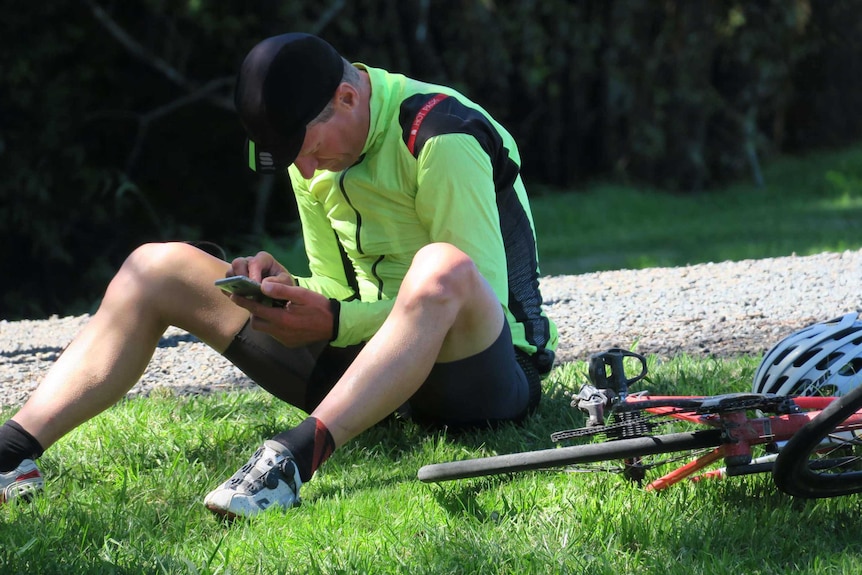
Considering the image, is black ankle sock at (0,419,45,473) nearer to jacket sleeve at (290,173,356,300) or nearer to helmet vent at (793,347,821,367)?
jacket sleeve at (290,173,356,300)

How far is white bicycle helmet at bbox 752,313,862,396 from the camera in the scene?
3.31m

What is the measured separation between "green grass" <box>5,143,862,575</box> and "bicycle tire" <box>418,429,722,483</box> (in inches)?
5.6

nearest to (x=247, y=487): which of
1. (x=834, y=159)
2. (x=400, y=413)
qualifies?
(x=400, y=413)

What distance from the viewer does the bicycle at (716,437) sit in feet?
8.63

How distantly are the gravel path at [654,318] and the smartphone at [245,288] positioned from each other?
1.48m

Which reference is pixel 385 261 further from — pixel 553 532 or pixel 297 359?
pixel 553 532

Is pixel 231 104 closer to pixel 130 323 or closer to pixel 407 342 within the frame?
pixel 130 323

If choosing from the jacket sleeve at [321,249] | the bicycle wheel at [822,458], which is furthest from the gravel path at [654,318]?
the bicycle wheel at [822,458]

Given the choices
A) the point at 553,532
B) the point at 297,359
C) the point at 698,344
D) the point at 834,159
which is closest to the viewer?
the point at 553,532

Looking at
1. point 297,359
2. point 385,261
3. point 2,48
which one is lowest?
point 297,359

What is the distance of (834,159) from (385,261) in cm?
1253

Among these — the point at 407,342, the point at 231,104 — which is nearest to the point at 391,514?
the point at 407,342

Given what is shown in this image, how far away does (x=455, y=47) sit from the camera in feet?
40.7

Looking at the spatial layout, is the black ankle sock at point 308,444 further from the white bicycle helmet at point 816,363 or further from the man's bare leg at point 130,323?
the white bicycle helmet at point 816,363
